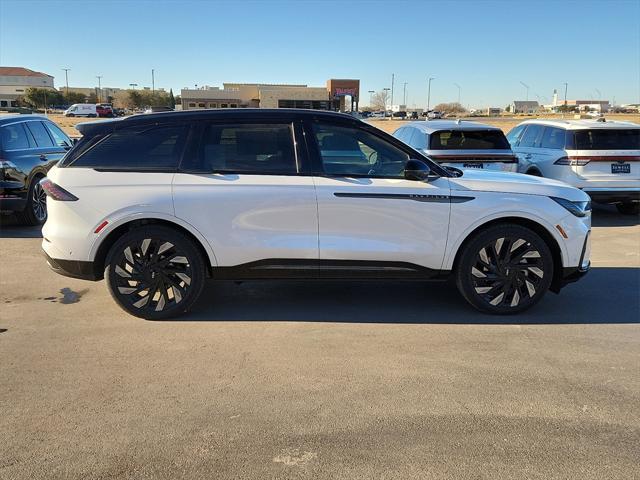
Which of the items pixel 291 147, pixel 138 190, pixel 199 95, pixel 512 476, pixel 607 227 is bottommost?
pixel 512 476

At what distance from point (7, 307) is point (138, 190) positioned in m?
1.95

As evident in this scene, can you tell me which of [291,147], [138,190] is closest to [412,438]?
[291,147]

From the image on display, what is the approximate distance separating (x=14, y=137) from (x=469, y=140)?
24.9ft

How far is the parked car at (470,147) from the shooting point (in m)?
9.13

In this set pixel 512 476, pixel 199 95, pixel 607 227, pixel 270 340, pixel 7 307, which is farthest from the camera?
pixel 199 95

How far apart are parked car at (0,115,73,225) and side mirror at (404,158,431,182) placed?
6700mm

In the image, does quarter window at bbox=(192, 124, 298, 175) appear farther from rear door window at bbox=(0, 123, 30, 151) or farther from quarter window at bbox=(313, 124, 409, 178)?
rear door window at bbox=(0, 123, 30, 151)

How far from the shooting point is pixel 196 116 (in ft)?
16.2

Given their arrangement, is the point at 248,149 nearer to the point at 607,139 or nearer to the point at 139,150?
the point at 139,150

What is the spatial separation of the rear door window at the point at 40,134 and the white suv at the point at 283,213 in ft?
17.1

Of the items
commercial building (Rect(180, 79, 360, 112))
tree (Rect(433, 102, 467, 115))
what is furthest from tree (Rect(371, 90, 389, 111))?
commercial building (Rect(180, 79, 360, 112))

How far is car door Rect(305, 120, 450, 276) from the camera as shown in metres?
4.76

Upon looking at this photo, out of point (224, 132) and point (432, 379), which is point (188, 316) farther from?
point (432, 379)

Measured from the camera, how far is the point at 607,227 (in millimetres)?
9391
